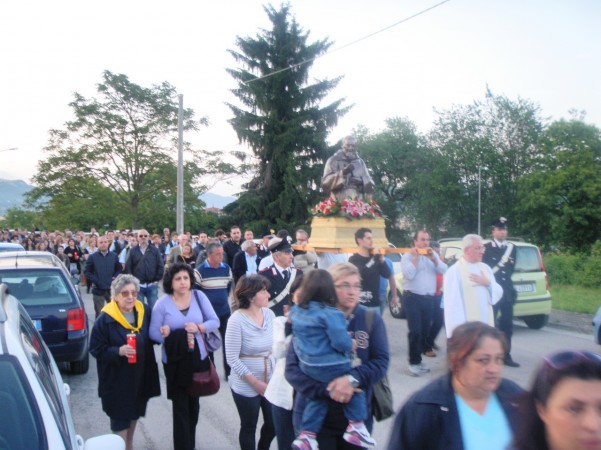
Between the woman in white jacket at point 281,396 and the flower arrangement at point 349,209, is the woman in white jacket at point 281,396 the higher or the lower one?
the lower one

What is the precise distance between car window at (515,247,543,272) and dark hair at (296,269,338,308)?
8590 mm

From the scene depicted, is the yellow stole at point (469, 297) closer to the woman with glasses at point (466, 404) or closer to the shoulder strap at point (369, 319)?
the shoulder strap at point (369, 319)

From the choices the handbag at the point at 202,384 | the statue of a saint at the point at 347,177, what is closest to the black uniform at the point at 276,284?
the handbag at the point at 202,384

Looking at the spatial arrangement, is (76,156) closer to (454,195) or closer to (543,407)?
(454,195)

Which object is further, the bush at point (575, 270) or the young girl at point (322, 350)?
the bush at point (575, 270)

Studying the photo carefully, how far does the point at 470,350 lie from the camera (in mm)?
2381

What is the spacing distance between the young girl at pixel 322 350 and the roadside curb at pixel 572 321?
9.19 metres

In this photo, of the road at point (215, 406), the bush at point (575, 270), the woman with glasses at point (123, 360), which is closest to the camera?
the woman with glasses at point (123, 360)

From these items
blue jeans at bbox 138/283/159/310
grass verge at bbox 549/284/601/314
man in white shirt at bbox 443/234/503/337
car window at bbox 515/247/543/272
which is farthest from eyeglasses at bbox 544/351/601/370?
grass verge at bbox 549/284/601/314

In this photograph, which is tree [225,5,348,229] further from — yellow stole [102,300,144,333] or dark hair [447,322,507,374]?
dark hair [447,322,507,374]

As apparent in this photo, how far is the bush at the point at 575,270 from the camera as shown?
725 inches

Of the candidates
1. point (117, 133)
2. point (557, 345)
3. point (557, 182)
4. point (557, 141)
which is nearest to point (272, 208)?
point (117, 133)

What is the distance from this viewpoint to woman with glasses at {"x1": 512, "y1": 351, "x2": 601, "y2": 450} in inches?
65.3

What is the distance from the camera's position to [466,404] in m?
2.36
